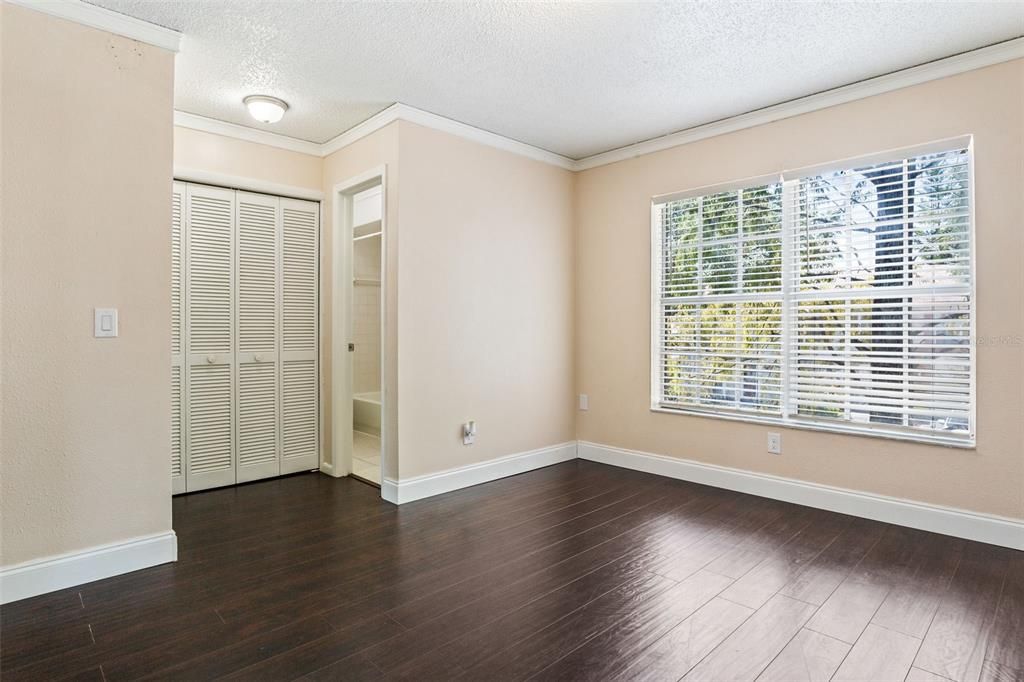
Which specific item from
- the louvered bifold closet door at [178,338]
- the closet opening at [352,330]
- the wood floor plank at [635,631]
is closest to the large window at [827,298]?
the wood floor plank at [635,631]

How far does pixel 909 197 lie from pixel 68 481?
4578 mm

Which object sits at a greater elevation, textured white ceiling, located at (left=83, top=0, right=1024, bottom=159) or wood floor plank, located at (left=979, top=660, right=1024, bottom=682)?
textured white ceiling, located at (left=83, top=0, right=1024, bottom=159)

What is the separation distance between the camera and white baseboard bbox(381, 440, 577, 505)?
3.58 m

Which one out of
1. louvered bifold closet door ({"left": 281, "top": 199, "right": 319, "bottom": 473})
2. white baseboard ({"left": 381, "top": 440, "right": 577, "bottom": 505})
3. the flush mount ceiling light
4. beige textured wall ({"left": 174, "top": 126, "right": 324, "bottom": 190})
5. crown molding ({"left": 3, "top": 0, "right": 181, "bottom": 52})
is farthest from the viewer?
louvered bifold closet door ({"left": 281, "top": 199, "right": 319, "bottom": 473})

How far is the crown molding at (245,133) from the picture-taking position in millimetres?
3666

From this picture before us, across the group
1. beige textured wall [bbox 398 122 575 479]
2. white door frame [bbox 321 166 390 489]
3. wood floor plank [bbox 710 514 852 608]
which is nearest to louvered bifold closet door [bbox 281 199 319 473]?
white door frame [bbox 321 166 390 489]

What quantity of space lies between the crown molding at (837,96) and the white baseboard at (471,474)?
Answer: 101 inches

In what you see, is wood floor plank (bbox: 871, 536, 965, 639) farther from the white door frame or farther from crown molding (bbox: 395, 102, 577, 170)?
crown molding (bbox: 395, 102, 577, 170)

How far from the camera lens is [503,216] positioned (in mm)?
4250

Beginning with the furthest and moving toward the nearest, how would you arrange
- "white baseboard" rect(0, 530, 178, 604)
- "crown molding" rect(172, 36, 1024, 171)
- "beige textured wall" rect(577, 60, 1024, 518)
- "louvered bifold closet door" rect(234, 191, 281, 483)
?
"louvered bifold closet door" rect(234, 191, 281, 483) → "crown molding" rect(172, 36, 1024, 171) → "beige textured wall" rect(577, 60, 1024, 518) → "white baseboard" rect(0, 530, 178, 604)

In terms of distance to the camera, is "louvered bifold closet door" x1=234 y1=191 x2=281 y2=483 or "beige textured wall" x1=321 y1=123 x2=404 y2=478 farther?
"louvered bifold closet door" x1=234 y1=191 x2=281 y2=483

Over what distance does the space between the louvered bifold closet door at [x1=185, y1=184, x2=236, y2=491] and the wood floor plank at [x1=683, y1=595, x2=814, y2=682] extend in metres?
3.39

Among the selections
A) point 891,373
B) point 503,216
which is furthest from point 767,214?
point 503,216

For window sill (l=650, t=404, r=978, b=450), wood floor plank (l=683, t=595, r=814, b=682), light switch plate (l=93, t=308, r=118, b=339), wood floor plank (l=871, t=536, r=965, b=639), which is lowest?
wood floor plank (l=683, t=595, r=814, b=682)
